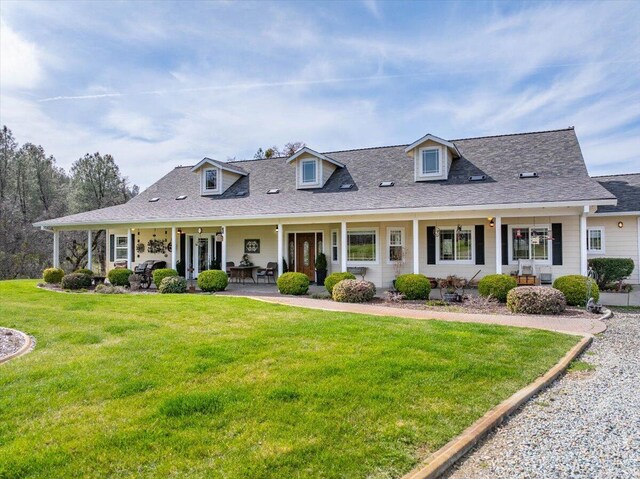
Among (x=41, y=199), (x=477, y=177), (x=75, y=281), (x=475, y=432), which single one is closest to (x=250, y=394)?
(x=475, y=432)

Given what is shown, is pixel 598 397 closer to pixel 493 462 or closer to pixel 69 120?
pixel 493 462

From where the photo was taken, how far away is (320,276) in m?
16.4

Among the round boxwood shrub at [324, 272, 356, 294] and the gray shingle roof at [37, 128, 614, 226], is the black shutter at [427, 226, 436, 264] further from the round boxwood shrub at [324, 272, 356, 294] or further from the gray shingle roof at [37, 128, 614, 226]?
the round boxwood shrub at [324, 272, 356, 294]

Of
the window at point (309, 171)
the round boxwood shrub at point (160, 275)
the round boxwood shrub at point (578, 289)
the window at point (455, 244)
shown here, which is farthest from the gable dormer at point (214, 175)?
the round boxwood shrub at point (578, 289)

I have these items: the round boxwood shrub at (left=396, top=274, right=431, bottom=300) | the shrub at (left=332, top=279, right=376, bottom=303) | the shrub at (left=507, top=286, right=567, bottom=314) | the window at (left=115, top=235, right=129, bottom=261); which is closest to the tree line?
the window at (left=115, top=235, right=129, bottom=261)

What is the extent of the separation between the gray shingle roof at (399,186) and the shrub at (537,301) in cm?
279

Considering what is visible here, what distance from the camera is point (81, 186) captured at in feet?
100

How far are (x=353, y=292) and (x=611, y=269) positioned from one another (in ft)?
31.5

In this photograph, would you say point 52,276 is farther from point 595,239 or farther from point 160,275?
point 595,239

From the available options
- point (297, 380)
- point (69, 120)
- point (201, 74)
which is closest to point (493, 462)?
point (297, 380)

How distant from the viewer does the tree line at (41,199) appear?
84.5 ft

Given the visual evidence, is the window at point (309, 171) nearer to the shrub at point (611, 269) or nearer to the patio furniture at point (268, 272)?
the patio furniture at point (268, 272)

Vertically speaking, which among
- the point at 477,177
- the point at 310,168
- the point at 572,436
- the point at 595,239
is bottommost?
the point at 572,436

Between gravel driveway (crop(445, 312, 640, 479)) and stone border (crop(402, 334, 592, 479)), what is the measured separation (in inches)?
2.7
